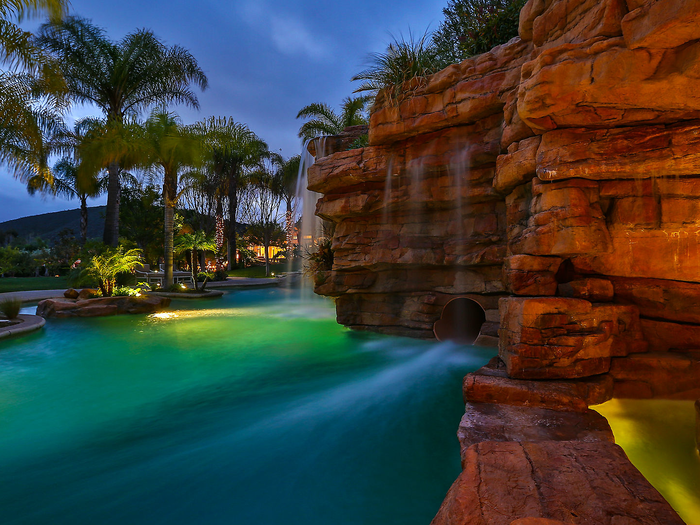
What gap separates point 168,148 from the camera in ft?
55.8

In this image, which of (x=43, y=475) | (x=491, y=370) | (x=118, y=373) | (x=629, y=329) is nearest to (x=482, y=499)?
(x=491, y=370)

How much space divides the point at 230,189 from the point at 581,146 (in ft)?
99.3

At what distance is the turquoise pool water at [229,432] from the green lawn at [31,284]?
14.1 meters

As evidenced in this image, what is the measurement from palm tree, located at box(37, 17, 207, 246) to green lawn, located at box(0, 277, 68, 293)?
4.32m

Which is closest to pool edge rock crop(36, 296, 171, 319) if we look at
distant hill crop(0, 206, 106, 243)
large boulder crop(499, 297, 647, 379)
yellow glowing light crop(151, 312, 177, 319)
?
yellow glowing light crop(151, 312, 177, 319)

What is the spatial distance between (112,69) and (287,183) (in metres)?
17.1

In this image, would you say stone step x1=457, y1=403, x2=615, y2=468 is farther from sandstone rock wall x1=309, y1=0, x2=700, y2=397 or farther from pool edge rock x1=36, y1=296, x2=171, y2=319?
pool edge rock x1=36, y1=296, x2=171, y2=319

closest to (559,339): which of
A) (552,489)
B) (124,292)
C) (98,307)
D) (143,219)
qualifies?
(552,489)

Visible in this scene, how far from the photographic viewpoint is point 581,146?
4.27 m

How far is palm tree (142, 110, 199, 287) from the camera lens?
1716cm

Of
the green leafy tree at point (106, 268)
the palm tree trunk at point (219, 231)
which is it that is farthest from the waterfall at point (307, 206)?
the palm tree trunk at point (219, 231)

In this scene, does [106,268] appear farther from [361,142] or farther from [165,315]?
[361,142]

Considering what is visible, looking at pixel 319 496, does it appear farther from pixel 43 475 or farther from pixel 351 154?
pixel 351 154

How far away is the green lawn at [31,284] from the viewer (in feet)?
61.5
